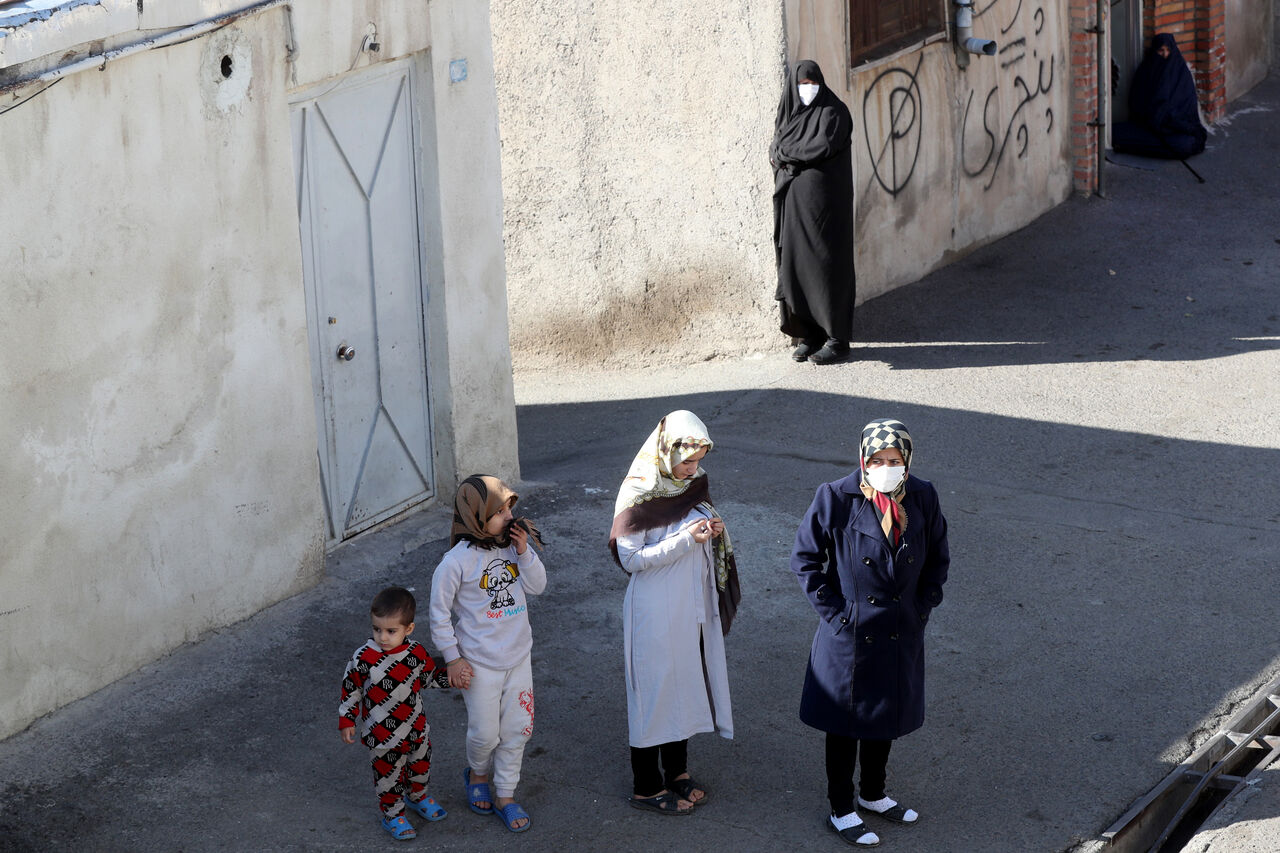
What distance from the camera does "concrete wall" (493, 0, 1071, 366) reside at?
10.4 metres

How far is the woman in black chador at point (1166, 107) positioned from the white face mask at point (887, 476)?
10.8 meters

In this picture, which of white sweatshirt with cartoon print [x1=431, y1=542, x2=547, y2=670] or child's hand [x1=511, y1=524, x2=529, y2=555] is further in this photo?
child's hand [x1=511, y1=524, x2=529, y2=555]

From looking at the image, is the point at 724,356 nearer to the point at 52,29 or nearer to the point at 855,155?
the point at 855,155

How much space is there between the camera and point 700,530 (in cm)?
493

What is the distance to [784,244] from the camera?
403 inches

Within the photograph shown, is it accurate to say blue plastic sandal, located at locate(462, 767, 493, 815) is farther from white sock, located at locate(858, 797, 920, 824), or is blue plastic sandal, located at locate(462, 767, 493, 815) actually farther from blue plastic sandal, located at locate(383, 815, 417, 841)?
white sock, located at locate(858, 797, 920, 824)

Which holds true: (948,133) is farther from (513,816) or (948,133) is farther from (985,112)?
(513,816)

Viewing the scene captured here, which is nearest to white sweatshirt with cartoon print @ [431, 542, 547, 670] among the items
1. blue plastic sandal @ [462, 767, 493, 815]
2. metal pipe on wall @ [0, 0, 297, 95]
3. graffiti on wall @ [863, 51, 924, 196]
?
blue plastic sandal @ [462, 767, 493, 815]

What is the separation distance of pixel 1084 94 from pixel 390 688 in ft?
34.5

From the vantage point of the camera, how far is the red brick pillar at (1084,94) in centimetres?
1342

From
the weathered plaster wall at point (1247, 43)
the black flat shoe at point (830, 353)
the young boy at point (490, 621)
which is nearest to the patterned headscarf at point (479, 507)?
the young boy at point (490, 621)

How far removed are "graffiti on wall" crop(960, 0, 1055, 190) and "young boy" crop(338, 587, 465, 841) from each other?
8.43 m

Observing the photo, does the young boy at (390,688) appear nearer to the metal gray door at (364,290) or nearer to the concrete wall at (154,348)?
the concrete wall at (154,348)

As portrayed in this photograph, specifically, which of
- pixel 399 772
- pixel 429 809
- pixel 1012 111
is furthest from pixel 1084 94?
pixel 399 772
